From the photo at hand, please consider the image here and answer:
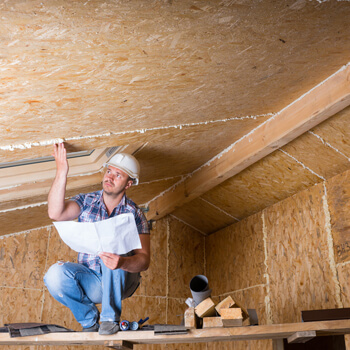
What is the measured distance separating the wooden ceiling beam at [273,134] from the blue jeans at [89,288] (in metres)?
1.39

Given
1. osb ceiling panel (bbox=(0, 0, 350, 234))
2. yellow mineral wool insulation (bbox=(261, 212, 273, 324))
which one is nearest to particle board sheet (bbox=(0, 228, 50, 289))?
osb ceiling panel (bbox=(0, 0, 350, 234))

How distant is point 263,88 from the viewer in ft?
9.68

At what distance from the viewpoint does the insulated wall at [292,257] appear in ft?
12.9

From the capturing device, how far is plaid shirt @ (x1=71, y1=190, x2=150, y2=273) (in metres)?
3.19

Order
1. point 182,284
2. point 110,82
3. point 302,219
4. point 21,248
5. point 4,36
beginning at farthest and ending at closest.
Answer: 1. point 182,284
2. point 21,248
3. point 302,219
4. point 110,82
5. point 4,36

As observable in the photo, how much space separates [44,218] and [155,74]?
2.68 m

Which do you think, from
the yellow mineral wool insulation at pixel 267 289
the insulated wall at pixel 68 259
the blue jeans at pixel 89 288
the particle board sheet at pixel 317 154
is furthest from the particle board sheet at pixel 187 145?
the insulated wall at pixel 68 259

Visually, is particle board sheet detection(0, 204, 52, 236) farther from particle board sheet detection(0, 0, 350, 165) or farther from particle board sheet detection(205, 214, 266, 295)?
particle board sheet detection(205, 214, 266, 295)

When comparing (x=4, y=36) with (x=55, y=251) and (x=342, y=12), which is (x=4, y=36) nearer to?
(x=342, y=12)

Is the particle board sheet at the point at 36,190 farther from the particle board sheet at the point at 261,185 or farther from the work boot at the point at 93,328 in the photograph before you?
the particle board sheet at the point at 261,185

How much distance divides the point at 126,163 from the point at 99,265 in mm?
766

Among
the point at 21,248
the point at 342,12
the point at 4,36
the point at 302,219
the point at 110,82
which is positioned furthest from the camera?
the point at 21,248

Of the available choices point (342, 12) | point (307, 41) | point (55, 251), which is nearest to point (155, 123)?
point (307, 41)

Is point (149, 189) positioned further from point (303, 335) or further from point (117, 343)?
point (303, 335)
